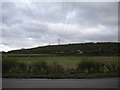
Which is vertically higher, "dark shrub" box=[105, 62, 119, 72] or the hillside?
the hillside

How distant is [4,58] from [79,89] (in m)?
12.6

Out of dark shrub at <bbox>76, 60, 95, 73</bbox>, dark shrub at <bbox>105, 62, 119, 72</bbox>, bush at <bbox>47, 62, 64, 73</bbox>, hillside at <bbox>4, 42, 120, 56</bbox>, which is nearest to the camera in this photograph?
bush at <bbox>47, 62, 64, 73</bbox>

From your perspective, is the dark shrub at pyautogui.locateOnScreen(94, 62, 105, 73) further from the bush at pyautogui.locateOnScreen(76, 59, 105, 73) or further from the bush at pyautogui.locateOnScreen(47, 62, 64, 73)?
the bush at pyautogui.locateOnScreen(47, 62, 64, 73)

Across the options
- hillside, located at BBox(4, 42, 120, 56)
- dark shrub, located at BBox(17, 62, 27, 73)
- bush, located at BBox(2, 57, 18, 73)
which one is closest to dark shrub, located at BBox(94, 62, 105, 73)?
dark shrub, located at BBox(17, 62, 27, 73)

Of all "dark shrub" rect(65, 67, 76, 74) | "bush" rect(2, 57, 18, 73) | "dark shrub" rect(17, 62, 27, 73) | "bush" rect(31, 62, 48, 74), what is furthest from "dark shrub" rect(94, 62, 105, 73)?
"bush" rect(2, 57, 18, 73)

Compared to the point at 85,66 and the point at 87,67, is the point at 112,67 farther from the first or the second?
the point at 85,66

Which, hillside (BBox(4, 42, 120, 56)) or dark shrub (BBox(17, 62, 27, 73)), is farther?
hillside (BBox(4, 42, 120, 56))

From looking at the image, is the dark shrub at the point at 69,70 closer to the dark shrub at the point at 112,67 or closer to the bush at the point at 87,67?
the bush at the point at 87,67

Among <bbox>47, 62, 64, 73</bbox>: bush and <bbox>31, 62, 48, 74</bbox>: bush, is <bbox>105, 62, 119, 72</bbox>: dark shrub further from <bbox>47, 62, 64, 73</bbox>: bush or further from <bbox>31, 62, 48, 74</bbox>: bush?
<bbox>31, 62, 48, 74</bbox>: bush

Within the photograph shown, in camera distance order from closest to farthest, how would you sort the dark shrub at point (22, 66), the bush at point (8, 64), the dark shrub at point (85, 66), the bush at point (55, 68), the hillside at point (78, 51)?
the bush at point (8, 64)
the bush at point (55, 68)
the dark shrub at point (85, 66)
the dark shrub at point (22, 66)
the hillside at point (78, 51)

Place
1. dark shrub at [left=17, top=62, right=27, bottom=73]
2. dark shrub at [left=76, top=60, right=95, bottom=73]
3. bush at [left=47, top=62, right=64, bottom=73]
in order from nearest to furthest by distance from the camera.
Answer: bush at [left=47, top=62, right=64, bottom=73] < dark shrub at [left=76, top=60, right=95, bottom=73] < dark shrub at [left=17, top=62, right=27, bottom=73]

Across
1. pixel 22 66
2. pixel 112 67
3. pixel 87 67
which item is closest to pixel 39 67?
pixel 22 66

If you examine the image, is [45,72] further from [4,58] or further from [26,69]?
[4,58]

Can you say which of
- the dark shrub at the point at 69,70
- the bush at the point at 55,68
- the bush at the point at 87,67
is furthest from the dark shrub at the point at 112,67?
the bush at the point at 55,68
